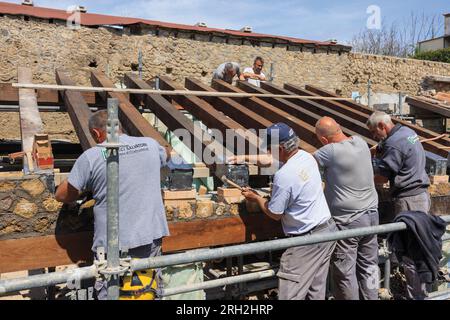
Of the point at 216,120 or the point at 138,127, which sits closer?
the point at 138,127

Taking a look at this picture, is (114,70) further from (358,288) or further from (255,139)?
(358,288)

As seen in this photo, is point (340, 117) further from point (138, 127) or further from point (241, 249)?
point (241, 249)

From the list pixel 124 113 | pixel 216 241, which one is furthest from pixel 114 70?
pixel 216 241

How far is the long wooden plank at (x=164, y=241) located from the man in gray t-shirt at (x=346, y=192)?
551mm

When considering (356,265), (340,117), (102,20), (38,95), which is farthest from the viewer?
(102,20)

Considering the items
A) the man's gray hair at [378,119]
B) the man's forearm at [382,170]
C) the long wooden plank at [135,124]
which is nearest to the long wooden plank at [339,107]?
the man's gray hair at [378,119]

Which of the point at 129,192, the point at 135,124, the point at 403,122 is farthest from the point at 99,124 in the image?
the point at 403,122

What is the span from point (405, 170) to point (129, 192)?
2.59m

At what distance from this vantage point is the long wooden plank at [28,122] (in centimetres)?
314

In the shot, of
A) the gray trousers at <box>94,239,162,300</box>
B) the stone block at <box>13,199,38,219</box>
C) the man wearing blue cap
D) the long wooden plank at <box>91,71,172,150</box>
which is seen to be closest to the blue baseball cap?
the man wearing blue cap

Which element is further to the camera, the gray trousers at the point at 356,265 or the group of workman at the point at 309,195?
the gray trousers at the point at 356,265

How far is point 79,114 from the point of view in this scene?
3939 mm

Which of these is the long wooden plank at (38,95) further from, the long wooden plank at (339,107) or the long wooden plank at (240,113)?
the long wooden plank at (339,107)

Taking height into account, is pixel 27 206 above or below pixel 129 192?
below
